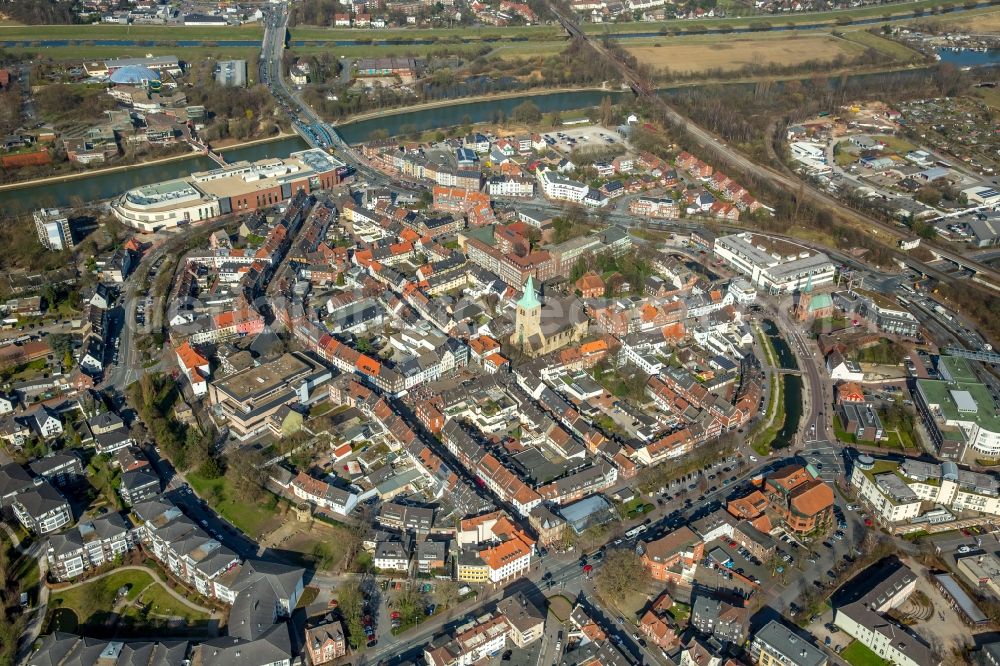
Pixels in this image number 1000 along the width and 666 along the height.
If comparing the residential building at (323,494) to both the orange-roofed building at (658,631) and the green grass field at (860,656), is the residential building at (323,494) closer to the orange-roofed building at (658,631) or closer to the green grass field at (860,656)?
the orange-roofed building at (658,631)

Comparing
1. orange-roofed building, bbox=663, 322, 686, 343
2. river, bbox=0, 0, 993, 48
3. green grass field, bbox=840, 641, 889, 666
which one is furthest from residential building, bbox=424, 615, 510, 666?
river, bbox=0, 0, 993, 48

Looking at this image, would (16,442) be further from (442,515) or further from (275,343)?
(442,515)

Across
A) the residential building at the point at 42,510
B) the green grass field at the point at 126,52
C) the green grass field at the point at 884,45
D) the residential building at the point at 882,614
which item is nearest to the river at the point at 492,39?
the green grass field at the point at 126,52

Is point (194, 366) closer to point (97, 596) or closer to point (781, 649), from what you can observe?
point (97, 596)

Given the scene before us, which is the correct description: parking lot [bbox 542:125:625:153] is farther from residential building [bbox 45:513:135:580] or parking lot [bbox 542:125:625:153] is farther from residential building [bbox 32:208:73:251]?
residential building [bbox 45:513:135:580]

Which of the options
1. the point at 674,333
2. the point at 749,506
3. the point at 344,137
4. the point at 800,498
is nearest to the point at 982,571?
the point at 800,498

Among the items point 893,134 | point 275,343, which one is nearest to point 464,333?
point 275,343
